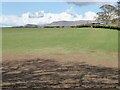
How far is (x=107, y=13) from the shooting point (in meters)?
91.0

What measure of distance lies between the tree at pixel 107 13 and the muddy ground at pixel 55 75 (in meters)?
74.0

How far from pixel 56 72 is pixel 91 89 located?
3.23 m

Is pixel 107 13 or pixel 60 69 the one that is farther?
pixel 107 13

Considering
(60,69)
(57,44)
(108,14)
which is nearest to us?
(60,69)

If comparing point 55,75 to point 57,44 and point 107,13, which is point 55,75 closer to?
point 57,44

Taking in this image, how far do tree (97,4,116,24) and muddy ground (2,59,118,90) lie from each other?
74.0 metres

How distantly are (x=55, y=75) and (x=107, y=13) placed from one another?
80.6 meters

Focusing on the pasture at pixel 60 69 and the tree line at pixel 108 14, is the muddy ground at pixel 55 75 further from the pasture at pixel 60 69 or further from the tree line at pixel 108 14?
the tree line at pixel 108 14

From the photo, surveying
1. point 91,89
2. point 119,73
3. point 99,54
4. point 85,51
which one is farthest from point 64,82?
point 85,51

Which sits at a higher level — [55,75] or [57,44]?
[57,44]

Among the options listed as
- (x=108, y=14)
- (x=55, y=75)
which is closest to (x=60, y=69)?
(x=55, y=75)

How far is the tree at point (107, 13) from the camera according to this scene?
88312 mm

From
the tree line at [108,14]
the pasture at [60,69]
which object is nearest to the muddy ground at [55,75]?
the pasture at [60,69]

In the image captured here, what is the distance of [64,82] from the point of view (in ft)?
36.1
